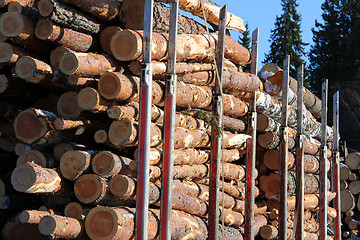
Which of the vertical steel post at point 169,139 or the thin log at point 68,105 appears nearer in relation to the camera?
the vertical steel post at point 169,139

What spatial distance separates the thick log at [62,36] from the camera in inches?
219

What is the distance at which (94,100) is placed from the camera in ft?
17.6

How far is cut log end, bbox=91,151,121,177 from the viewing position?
5.21 m

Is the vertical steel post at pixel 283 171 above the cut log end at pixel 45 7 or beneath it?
beneath

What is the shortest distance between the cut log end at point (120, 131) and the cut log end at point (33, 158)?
78 cm

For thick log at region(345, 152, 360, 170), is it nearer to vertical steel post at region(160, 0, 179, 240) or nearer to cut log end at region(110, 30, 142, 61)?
vertical steel post at region(160, 0, 179, 240)

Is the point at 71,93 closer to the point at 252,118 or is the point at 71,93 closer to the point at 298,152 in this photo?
the point at 252,118

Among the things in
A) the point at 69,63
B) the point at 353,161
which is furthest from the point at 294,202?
the point at 69,63

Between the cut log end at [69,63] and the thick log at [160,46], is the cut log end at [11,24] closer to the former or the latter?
the cut log end at [69,63]

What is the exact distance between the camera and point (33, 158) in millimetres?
5496

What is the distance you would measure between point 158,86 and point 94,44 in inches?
35.8

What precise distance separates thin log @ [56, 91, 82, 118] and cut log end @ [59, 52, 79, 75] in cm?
47

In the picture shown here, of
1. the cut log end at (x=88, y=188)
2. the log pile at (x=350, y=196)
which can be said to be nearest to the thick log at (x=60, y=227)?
the cut log end at (x=88, y=188)

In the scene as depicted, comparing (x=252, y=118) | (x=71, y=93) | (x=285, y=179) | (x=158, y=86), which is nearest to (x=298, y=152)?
(x=285, y=179)
